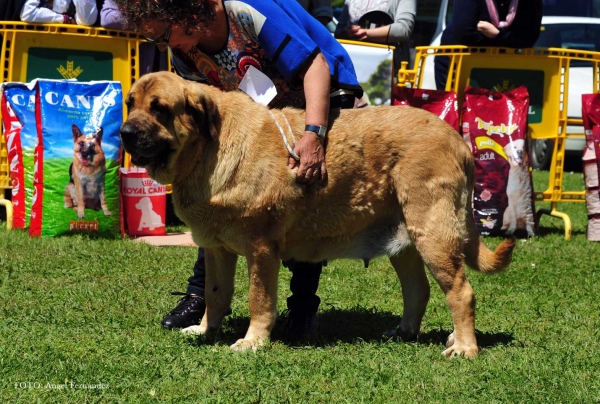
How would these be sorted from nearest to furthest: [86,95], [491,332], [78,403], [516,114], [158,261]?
[78,403], [491,332], [158,261], [86,95], [516,114]

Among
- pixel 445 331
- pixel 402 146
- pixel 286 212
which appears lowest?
pixel 445 331

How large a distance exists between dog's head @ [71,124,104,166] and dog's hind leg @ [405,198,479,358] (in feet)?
11.9

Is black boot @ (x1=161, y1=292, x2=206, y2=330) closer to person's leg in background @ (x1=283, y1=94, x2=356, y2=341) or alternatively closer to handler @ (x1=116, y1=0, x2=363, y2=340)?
person's leg in background @ (x1=283, y1=94, x2=356, y2=341)

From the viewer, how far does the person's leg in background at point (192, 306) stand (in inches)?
186

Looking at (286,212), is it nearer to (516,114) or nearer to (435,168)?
(435,168)

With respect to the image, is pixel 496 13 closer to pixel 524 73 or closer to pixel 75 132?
pixel 524 73

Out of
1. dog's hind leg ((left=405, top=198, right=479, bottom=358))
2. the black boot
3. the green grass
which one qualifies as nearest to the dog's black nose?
the green grass

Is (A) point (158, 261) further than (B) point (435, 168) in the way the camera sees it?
Yes

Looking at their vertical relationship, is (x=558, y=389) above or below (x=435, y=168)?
below

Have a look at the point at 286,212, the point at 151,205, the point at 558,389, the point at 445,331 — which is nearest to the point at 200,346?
the point at 286,212

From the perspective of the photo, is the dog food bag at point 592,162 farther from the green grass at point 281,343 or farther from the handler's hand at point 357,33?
the handler's hand at point 357,33

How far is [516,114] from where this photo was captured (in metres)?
7.71

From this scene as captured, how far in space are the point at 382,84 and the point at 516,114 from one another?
1243 mm

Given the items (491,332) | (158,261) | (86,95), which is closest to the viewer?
(491,332)
